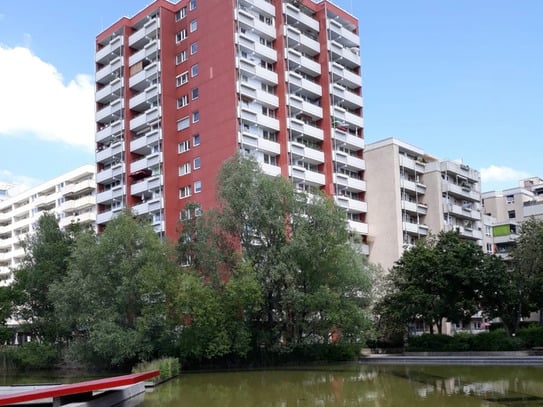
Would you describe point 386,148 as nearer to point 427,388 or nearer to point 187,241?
point 187,241

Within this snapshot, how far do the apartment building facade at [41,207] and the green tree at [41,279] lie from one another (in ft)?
113

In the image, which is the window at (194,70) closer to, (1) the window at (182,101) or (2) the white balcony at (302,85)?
(1) the window at (182,101)

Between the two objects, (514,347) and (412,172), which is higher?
(412,172)

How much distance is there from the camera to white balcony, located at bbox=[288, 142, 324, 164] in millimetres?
65312

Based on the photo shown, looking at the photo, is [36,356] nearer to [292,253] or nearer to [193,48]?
[292,253]

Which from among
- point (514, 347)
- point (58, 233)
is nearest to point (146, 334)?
point (58, 233)

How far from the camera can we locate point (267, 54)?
6644 centimetres

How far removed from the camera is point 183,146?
66375mm

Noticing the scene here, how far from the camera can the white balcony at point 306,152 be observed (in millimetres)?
65312

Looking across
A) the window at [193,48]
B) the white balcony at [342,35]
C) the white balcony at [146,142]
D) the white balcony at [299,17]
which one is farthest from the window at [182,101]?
the white balcony at [342,35]

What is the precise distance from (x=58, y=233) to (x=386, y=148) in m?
38.0

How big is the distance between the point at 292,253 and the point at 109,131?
38.7 m

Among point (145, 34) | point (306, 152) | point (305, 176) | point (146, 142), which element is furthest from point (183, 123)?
point (305, 176)

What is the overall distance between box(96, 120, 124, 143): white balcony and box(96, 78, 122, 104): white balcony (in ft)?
10.4
